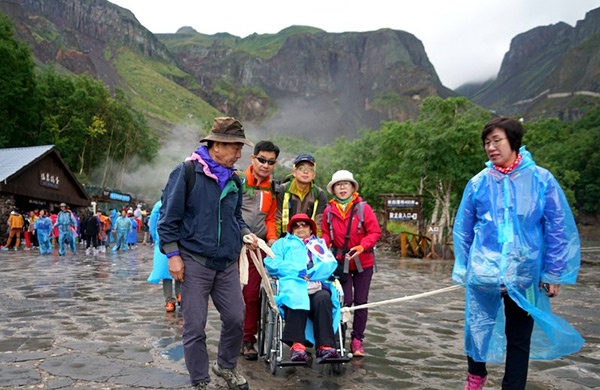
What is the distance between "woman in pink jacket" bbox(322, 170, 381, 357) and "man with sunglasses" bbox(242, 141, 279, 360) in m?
0.58

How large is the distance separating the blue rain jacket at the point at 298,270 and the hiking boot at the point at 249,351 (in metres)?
0.73

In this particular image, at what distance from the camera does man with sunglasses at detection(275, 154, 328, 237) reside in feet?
16.9

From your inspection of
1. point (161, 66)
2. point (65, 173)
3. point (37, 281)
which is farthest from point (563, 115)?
point (37, 281)

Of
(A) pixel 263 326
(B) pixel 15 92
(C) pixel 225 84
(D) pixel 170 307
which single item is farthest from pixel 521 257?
(C) pixel 225 84

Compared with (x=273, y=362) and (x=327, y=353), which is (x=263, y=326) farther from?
(x=327, y=353)

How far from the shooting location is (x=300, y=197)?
17.1ft

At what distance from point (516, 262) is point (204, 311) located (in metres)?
2.15

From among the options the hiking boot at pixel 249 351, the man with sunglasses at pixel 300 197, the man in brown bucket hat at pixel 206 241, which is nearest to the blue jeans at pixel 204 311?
the man in brown bucket hat at pixel 206 241

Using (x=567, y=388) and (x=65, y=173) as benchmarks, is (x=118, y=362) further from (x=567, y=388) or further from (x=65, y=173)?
(x=65, y=173)

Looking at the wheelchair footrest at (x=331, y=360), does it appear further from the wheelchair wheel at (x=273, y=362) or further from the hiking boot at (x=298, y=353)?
the wheelchair wheel at (x=273, y=362)

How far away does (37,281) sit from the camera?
10.5 metres

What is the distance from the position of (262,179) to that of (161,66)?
176 m

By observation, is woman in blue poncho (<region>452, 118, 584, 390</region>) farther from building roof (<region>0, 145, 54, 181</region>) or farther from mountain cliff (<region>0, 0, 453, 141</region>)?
mountain cliff (<region>0, 0, 453, 141</region>)

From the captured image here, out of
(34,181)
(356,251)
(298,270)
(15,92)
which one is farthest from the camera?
(15,92)
